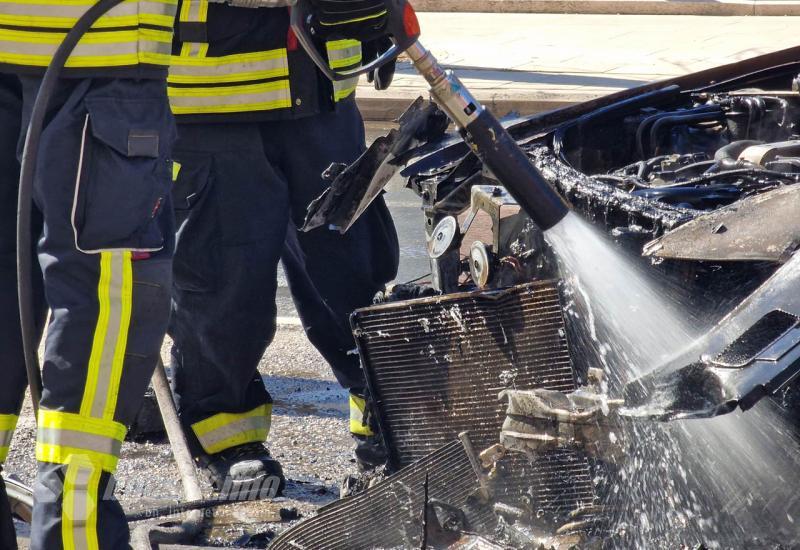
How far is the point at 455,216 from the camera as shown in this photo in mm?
3377

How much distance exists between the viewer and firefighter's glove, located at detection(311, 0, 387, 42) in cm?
304

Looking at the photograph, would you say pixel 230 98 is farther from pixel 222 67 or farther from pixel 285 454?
pixel 285 454

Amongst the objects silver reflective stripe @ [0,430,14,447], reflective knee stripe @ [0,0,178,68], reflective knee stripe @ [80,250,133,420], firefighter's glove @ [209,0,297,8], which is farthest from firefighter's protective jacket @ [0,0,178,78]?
silver reflective stripe @ [0,430,14,447]

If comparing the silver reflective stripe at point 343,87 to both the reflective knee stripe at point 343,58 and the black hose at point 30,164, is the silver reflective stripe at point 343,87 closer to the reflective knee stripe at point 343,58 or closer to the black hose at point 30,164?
the reflective knee stripe at point 343,58

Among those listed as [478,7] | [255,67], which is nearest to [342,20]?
[255,67]

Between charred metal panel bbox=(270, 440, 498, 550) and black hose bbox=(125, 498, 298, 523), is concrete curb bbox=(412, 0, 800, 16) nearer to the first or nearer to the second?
black hose bbox=(125, 498, 298, 523)

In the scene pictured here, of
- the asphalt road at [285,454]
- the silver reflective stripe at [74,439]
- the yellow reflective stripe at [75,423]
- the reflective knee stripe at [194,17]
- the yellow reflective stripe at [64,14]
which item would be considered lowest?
the asphalt road at [285,454]

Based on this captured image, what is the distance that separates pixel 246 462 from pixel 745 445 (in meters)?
1.70

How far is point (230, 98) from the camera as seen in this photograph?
3.58 metres

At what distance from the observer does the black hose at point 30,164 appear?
2682 mm

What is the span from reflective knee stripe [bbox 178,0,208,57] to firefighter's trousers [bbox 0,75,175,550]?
702 mm

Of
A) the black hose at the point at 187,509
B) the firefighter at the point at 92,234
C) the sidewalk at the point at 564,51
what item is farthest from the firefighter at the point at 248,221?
the sidewalk at the point at 564,51

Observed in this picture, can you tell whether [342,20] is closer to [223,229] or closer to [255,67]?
[255,67]

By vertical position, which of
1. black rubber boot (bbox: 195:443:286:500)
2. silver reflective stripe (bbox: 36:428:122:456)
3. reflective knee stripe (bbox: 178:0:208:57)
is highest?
reflective knee stripe (bbox: 178:0:208:57)
